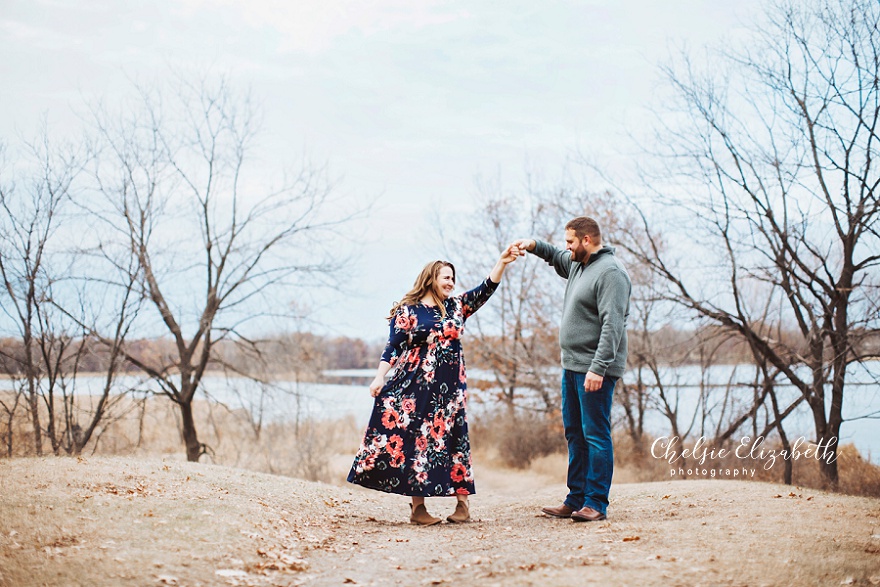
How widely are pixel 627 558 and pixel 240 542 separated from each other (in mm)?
2328

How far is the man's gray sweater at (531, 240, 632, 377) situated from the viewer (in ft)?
16.4

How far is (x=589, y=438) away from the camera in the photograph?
5184 mm

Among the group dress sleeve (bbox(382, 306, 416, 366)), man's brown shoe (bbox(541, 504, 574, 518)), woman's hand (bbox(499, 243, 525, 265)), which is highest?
woman's hand (bbox(499, 243, 525, 265))

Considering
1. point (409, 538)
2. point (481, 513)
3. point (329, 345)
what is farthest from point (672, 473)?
point (329, 345)

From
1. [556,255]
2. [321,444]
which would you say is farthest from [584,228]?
[321,444]

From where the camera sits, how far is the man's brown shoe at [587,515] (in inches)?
205

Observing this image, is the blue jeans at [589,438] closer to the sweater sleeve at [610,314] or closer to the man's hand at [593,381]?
the man's hand at [593,381]

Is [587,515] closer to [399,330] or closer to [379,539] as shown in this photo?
[379,539]

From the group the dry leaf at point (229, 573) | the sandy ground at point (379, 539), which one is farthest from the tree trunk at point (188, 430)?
the dry leaf at point (229, 573)

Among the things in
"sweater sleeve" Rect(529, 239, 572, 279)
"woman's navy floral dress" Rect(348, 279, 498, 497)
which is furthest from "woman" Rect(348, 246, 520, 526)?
"sweater sleeve" Rect(529, 239, 572, 279)

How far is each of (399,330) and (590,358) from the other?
1454 mm

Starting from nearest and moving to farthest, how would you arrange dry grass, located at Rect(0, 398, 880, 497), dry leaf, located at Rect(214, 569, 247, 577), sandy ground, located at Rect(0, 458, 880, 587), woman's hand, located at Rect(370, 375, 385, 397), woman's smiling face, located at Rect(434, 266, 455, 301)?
sandy ground, located at Rect(0, 458, 880, 587)
dry leaf, located at Rect(214, 569, 247, 577)
woman's hand, located at Rect(370, 375, 385, 397)
woman's smiling face, located at Rect(434, 266, 455, 301)
dry grass, located at Rect(0, 398, 880, 497)

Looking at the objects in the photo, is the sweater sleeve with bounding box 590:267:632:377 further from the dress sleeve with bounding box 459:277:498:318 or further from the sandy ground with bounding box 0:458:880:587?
the sandy ground with bounding box 0:458:880:587

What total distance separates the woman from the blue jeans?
2.70 ft
